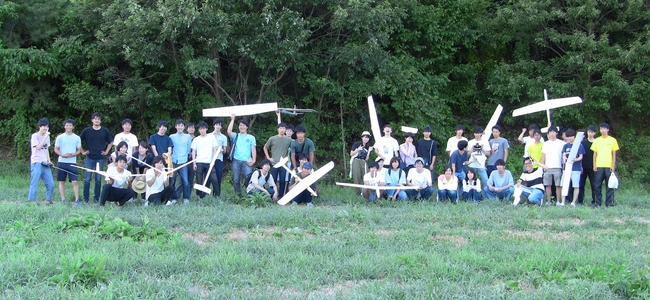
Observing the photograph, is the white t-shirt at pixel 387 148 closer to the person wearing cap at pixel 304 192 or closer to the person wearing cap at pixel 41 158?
the person wearing cap at pixel 304 192

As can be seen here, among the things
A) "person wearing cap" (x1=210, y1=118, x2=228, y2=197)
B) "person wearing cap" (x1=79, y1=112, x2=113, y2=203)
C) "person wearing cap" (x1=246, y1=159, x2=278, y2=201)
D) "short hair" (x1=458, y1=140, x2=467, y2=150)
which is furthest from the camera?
"short hair" (x1=458, y1=140, x2=467, y2=150)

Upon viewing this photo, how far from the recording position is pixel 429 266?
18.3ft

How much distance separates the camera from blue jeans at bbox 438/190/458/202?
10.2 metres

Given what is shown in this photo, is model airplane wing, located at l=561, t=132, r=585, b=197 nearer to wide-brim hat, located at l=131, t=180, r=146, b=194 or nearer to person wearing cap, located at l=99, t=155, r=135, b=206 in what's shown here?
wide-brim hat, located at l=131, t=180, r=146, b=194

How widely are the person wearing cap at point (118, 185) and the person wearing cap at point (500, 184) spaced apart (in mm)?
6028

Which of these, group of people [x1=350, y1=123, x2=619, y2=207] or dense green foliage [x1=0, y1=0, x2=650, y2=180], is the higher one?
dense green foliage [x1=0, y1=0, x2=650, y2=180]

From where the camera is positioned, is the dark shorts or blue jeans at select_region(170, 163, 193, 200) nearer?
the dark shorts

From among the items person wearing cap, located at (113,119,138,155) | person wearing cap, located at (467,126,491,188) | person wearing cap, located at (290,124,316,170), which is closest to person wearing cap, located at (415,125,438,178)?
person wearing cap, located at (467,126,491,188)

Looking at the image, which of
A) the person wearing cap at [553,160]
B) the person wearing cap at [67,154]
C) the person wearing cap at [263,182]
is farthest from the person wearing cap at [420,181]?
the person wearing cap at [67,154]

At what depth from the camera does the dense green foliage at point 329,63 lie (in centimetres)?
1341

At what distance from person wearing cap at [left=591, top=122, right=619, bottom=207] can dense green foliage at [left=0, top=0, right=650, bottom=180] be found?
5.12 metres

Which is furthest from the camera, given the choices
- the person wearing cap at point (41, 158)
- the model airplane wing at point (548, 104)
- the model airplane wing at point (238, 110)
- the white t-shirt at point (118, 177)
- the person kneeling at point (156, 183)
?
the model airplane wing at point (548, 104)

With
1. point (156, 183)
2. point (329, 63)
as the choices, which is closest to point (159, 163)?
point (156, 183)

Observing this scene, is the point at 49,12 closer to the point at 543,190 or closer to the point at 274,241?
the point at 274,241
